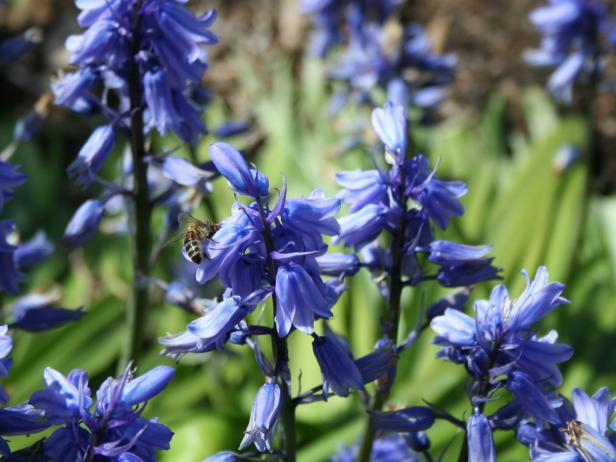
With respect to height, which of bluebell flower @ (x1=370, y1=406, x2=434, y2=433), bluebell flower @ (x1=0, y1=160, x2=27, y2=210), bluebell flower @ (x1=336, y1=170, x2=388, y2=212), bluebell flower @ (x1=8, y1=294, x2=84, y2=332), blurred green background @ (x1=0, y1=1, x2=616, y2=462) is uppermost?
bluebell flower @ (x1=0, y1=160, x2=27, y2=210)

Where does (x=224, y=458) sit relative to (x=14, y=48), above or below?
below

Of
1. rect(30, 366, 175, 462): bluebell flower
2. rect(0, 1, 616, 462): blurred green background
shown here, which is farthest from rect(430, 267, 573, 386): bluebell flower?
rect(30, 366, 175, 462): bluebell flower

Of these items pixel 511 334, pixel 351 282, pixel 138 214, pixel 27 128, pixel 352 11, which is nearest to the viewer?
pixel 511 334

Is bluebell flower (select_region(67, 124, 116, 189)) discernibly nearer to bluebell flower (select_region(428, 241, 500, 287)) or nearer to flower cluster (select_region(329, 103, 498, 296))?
flower cluster (select_region(329, 103, 498, 296))

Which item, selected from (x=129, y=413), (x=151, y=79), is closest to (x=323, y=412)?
(x=151, y=79)

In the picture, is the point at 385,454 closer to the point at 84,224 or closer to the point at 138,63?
the point at 84,224

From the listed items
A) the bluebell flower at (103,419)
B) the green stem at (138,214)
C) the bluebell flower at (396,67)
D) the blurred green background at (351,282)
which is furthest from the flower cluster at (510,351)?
the bluebell flower at (396,67)

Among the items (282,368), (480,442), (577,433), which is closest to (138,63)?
(282,368)
